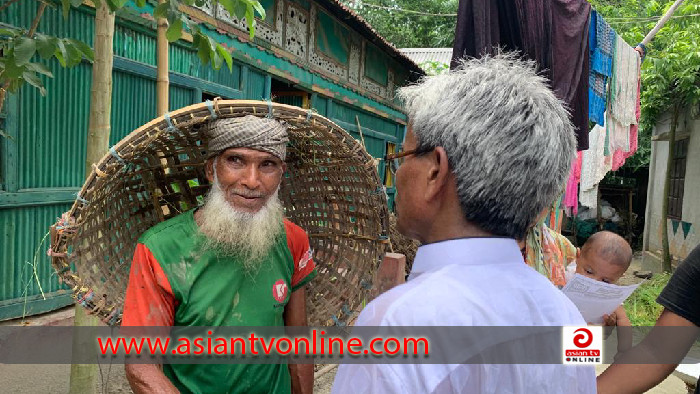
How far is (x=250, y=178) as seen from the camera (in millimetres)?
2156

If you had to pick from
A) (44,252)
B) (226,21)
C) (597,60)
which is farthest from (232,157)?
(226,21)

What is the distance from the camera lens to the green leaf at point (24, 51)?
1.97 metres

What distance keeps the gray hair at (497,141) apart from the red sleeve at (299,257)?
130 centimetres

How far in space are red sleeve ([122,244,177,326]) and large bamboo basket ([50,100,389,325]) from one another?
1.23 feet

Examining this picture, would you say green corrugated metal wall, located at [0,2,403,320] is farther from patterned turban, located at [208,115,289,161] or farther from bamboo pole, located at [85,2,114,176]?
patterned turban, located at [208,115,289,161]

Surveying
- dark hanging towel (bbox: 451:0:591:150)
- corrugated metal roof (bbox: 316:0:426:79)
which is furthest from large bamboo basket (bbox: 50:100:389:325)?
corrugated metal roof (bbox: 316:0:426:79)

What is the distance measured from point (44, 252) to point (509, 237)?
4.32 metres

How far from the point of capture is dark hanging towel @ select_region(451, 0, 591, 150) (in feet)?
9.34

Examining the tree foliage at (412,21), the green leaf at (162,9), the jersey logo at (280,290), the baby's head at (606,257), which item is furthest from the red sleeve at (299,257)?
the tree foliage at (412,21)

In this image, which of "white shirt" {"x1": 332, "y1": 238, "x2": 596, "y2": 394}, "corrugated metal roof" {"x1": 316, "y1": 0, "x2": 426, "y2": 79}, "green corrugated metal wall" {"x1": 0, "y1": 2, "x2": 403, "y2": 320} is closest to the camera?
"white shirt" {"x1": 332, "y1": 238, "x2": 596, "y2": 394}

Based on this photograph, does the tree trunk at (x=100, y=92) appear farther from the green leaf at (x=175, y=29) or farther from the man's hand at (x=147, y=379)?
the man's hand at (x=147, y=379)

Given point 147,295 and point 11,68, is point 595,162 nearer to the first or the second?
point 147,295

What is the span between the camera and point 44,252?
4355 mm

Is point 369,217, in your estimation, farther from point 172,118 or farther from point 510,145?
point 510,145
